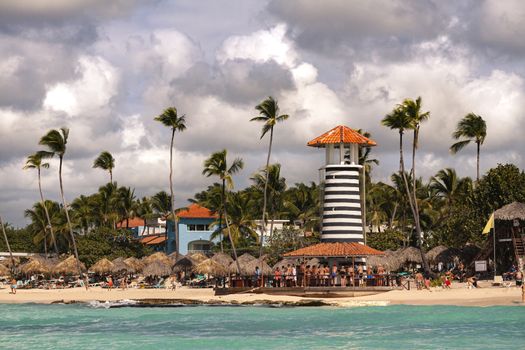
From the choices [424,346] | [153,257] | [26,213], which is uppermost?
[26,213]

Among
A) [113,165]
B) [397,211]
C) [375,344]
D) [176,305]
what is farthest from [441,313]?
[113,165]

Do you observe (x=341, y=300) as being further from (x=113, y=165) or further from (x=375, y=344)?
(x=113, y=165)

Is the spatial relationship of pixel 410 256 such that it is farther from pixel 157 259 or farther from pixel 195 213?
→ pixel 195 213

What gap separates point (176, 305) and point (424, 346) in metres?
20.3

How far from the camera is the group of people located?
45.1 m

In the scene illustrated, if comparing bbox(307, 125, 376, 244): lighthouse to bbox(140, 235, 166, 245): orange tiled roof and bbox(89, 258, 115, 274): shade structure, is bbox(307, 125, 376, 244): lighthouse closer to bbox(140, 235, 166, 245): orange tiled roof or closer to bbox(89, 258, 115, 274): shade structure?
bbox(89, 258, 115, 274): shade structure

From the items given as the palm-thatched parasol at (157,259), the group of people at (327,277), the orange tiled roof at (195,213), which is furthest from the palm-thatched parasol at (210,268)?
the orange tiled roof at (195,213)

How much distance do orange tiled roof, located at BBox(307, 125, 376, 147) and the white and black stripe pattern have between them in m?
1.38

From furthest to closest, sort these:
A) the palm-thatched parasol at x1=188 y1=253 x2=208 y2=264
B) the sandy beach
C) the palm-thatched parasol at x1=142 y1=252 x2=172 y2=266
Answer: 1. the palm-thatched parasol at x1=142 y1=252 x2=172 y2=266
2. the palm-thatched parasol at x1=188 y1=253 x2=208 y2=264
3. the sandy beach

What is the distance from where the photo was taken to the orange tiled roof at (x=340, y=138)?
48.3 metres

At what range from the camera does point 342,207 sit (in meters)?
47.8

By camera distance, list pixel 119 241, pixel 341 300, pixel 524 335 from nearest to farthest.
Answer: pixel 524 335
pixel 341 300
pixel 119 241

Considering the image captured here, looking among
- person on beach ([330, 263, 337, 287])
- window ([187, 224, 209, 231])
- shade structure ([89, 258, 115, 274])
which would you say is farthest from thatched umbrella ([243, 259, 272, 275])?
window ([187, 224, 209, 231])

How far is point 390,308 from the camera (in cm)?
4081
